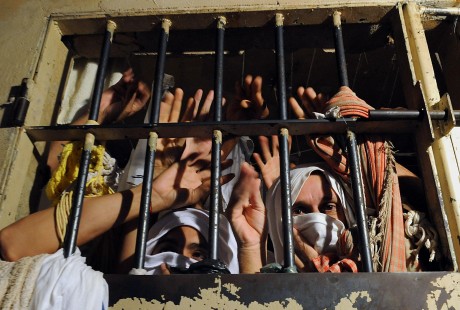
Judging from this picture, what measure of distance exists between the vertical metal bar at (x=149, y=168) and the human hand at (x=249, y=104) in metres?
0.47

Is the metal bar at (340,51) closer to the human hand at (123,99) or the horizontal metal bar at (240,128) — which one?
the horizontal metal bar at (240,128)

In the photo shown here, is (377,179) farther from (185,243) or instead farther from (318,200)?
(185,243)

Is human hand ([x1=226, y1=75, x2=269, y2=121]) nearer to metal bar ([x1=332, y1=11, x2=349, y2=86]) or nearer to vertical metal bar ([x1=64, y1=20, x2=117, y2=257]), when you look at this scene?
metal bar ([x1=332, y1=11, x2=349, y2=86])

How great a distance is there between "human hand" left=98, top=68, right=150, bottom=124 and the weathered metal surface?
1.34 m

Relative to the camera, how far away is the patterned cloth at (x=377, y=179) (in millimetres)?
1917

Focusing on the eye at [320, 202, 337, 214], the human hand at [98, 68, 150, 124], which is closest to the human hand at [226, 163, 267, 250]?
the eye at [320, 202, 337, 214]

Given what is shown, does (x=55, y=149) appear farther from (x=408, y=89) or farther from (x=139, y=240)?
(x=408, y=89)

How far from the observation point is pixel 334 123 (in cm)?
205

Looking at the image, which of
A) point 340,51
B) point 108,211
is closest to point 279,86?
point 340,51

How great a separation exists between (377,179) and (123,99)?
1469 mm

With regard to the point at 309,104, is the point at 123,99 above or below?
above

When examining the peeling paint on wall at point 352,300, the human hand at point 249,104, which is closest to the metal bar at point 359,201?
the peeling paint on wall at point 352,300

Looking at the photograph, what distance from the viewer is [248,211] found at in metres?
2.37

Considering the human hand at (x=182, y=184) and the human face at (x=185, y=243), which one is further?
the human face at (x=185, y=243)
